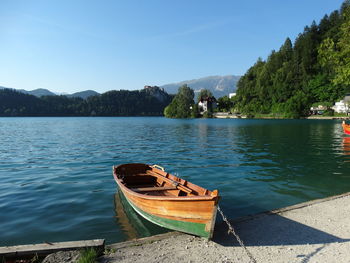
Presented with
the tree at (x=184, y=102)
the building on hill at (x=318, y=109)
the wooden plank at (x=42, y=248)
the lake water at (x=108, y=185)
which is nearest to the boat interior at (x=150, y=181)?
the lake water at (x=108, y=185)

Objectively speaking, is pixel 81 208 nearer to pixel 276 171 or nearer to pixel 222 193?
pixel 222 193

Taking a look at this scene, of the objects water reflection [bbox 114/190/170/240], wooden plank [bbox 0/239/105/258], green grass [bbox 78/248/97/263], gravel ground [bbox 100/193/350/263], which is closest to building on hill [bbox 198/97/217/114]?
water reflection [bbox 114/190/170/240]

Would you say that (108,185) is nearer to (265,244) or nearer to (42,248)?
(42,248)

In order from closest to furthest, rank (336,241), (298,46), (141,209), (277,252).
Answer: (277,252) → (336,241) → (141,209) → (298,46)

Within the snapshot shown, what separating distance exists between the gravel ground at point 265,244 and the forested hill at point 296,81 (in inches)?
5278

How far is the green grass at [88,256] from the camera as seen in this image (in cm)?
691

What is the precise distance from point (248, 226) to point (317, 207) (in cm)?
373

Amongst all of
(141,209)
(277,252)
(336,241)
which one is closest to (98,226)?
(141,209)

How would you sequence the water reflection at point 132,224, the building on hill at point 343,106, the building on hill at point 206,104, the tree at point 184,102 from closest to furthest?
the water reflection at point 132,224 → the building on hill at point 343,106 → the tree at point 184,102 → the building on hill at point 206,104

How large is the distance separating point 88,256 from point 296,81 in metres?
170

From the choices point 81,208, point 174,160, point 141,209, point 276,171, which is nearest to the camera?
point 141,209

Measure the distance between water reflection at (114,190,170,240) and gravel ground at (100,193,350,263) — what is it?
167 cm

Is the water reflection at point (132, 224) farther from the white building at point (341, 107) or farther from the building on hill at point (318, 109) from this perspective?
the building on hill at point (318, 109)

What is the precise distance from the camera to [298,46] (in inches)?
6506
